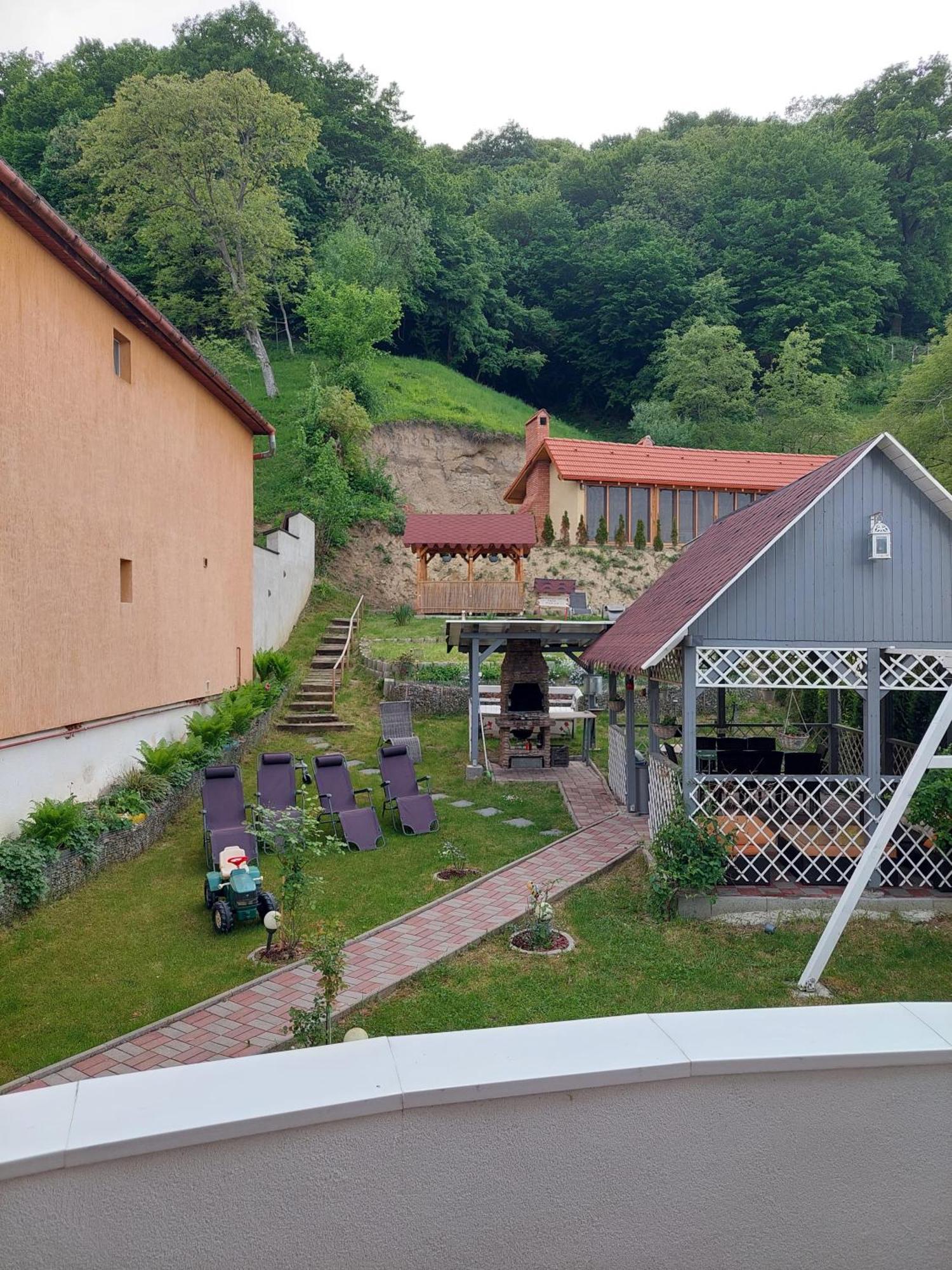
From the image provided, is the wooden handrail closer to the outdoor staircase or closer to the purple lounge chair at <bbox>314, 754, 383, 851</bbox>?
the outdoor staircase

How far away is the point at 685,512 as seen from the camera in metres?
31.8

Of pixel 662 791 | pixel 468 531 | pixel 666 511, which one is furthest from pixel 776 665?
pixel 666 511

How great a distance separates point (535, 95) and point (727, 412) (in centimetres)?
4202

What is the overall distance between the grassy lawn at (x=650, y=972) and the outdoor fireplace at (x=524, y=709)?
7054mm

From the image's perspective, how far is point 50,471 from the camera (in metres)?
9.61

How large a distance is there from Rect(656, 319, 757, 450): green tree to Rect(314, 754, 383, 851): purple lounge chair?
34.1 m

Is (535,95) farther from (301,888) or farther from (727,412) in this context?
(301,888)

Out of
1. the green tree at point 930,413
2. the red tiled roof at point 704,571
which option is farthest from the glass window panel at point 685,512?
the red tiled roof at point 704,571

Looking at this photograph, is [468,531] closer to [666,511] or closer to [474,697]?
[666,511]

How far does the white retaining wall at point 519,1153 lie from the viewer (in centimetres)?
178

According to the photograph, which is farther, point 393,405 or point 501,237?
point 501,237

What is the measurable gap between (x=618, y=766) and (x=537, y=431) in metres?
25.2

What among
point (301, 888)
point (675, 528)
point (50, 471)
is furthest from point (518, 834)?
point (675, 528)

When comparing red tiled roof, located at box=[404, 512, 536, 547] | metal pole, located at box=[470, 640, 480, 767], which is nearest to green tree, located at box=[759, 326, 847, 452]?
red tiled roof, located at box=[404, 512, 536, 547]
